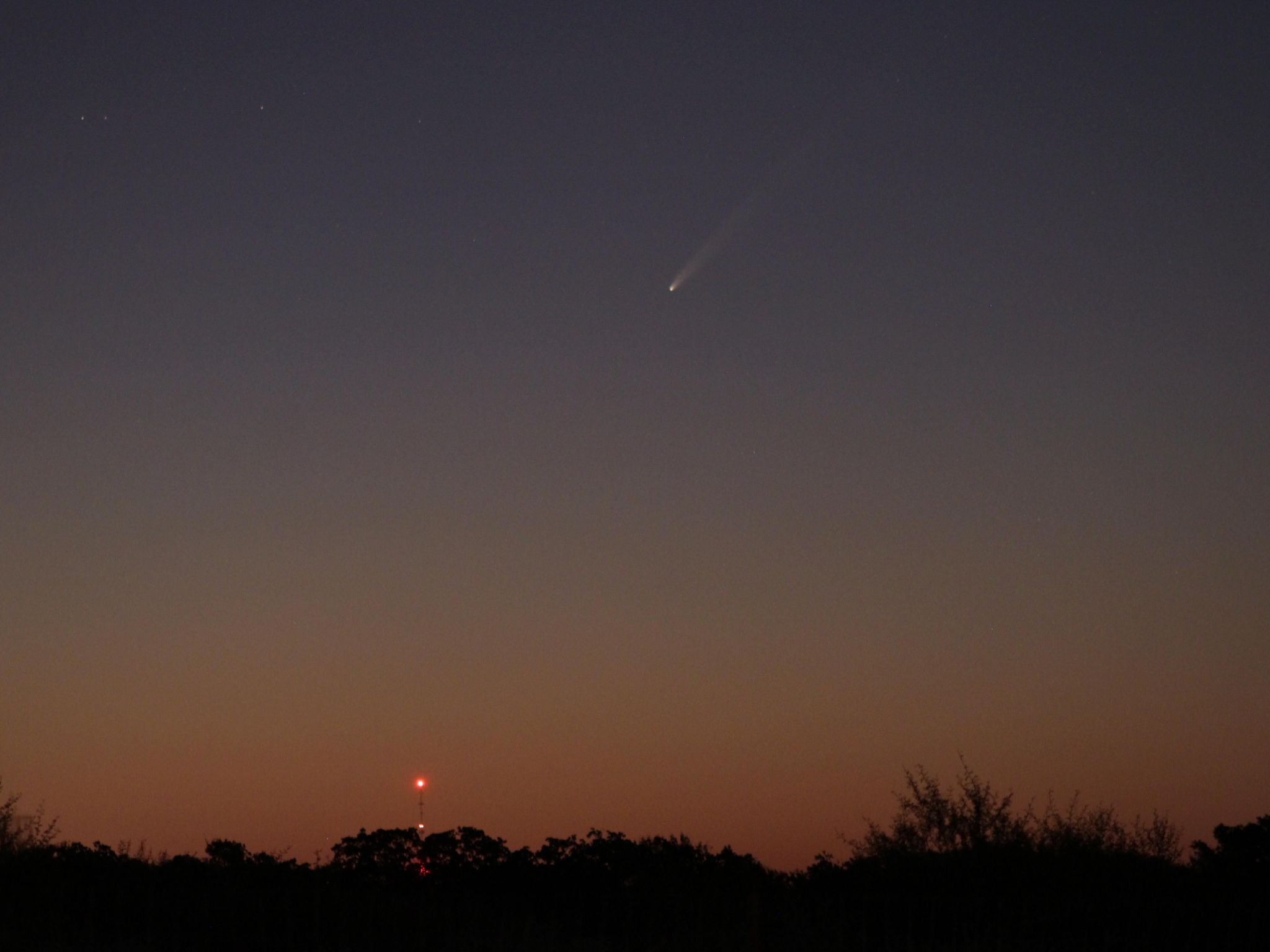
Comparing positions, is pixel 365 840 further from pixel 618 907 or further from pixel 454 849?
pixel 618 907

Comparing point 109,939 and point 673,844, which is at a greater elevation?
point 673,844

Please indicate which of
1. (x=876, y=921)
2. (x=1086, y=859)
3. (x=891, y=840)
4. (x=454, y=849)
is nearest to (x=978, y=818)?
(x=891, y=840)

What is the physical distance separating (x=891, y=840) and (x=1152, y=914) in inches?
504

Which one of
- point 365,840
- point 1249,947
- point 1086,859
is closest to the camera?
point 1249,947

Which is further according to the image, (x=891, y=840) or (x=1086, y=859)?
(x=891, y=840)


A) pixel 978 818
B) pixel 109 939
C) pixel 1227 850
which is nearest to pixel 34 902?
pixel 109 939

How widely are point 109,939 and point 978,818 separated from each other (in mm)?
22461

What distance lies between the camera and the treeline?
821 inches

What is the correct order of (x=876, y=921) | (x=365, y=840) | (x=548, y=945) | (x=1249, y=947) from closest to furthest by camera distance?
1. (x=548, y=945)
2. (x=1249, y=947)
3. (x=876, y=921)
4. (x=365, y=840)

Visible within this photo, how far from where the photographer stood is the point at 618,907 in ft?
85.6

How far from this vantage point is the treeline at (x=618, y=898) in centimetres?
2086

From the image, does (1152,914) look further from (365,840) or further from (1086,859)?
(365,840)

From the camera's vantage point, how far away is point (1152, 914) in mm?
22609

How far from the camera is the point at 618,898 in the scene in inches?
1064
